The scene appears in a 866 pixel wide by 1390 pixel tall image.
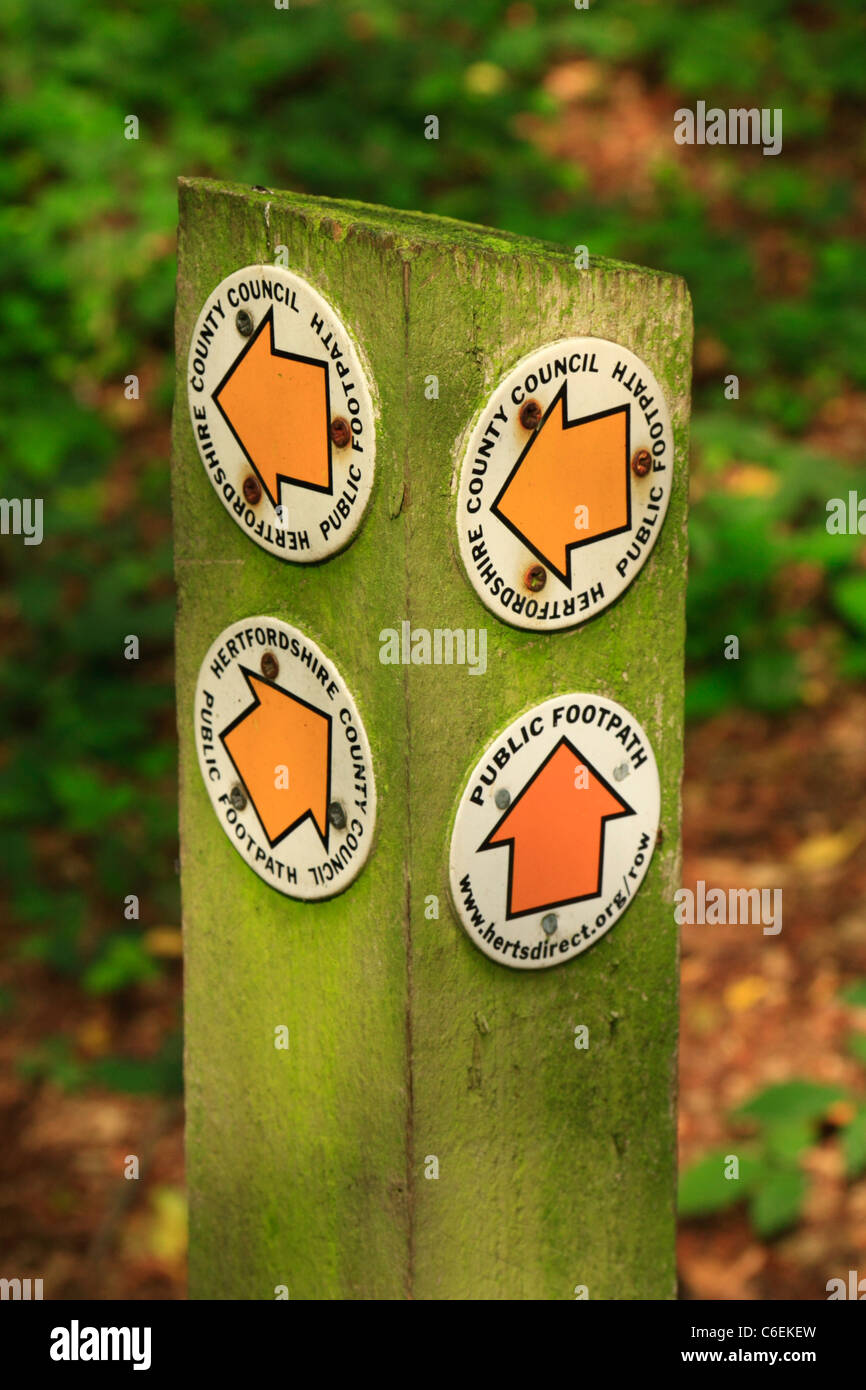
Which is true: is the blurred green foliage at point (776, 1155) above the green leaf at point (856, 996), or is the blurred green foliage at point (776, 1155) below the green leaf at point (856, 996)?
below

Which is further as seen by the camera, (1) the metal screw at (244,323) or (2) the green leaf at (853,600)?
(2) the green leaf at (853,600)

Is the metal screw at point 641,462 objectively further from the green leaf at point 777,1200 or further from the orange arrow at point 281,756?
the green leaf at point 777,1200

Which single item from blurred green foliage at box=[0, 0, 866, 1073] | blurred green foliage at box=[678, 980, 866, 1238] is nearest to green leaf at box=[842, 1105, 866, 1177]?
blurred green foliage at box=[678, 980, 866, 1238]

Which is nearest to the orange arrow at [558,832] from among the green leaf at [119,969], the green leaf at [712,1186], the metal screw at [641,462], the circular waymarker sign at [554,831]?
the circular waymarker sign at [554,831]

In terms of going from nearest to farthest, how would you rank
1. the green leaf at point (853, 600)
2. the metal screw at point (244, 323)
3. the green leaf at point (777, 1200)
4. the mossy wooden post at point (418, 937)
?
the mossy wooden post at point (418, 937) → the metal screw at point (244, 323) → the green leaf at point (777, 1200) → the green leaf at point (853, 600)

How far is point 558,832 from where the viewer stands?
148cm

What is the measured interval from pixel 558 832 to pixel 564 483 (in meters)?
0.36

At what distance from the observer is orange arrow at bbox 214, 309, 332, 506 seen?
135cm

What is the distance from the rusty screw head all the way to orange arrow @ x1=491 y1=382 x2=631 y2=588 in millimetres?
151

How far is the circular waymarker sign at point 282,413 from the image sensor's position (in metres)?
1.32

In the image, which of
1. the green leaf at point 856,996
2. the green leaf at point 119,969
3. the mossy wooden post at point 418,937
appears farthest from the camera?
the green leaf at point 119,969

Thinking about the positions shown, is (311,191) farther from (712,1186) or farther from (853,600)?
(712,1186)

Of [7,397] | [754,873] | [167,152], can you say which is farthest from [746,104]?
[754,873]

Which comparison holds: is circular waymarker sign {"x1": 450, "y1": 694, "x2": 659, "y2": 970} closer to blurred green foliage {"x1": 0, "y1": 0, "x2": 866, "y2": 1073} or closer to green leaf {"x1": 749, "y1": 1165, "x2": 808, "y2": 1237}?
green leaf {"x1": 749, "y1": 1165, "x2": 808, "y2": 1237}
